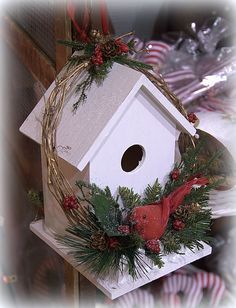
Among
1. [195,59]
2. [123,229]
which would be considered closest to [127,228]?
[123,229]

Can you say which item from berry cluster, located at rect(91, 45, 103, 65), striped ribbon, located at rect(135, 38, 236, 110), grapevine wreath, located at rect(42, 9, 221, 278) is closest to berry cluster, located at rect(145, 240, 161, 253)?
grapevine wreath, located at rect(42, 9, 221, 278)

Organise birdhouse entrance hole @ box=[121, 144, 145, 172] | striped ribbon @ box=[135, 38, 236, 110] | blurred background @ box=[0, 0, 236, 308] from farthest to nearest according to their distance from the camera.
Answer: striped ribbon @ box=[135, 38, 236, 110]
blurred background @ box=[0, 0, 236, 308]
birdhouse entrance hole @ box=[121, 144, 145, 172]

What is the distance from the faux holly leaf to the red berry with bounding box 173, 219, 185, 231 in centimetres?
7

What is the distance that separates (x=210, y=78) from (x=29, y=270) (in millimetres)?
555

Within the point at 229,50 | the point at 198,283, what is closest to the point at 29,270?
the point at 198,283

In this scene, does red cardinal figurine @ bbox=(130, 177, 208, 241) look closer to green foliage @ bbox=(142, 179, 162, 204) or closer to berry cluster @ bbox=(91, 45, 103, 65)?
green foliage @ bbox=(142, 179, 162, 204)

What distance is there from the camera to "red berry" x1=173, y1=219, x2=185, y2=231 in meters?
0.71

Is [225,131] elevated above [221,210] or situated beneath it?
elevated above

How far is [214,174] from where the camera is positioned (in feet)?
2.99

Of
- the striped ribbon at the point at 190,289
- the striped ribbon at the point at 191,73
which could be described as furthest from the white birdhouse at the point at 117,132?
the striped ribbon at the point at 190,289

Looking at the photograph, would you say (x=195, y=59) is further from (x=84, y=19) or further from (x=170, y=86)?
(x=84, y=19)

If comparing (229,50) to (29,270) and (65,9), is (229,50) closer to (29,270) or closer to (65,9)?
(65,9)

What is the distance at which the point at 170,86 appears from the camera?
3.54 ft

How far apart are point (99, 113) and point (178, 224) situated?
17 centimetres
